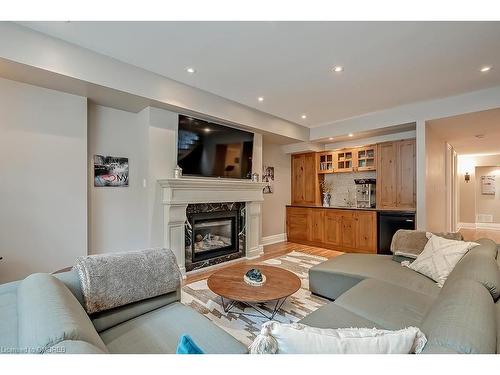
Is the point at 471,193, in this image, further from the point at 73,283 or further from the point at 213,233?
the point at 73,283

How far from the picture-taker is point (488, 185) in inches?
316

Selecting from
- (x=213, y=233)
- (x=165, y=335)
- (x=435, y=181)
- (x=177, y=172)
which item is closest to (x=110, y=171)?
(x=177, y=172)

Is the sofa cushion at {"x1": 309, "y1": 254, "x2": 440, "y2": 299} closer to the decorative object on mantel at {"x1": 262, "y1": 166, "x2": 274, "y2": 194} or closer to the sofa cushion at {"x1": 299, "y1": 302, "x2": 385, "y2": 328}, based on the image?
the sofa cushion at {"x1": 299, "y1": 302, "x2": 385, "y2": 328}

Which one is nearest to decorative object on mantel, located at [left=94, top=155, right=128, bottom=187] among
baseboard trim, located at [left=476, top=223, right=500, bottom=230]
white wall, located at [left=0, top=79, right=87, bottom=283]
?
white wall, located at [left=0, top=79, right=87, bottom=283]

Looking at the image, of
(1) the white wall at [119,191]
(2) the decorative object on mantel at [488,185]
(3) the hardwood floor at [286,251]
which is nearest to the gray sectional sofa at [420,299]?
(3) the hardwood floor at [286,251]

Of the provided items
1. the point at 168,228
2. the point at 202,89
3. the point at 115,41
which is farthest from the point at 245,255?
the point at 115,41

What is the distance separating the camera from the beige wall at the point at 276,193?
555cm

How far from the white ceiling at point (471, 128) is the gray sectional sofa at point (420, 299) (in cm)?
235

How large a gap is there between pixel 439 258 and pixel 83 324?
2.71m

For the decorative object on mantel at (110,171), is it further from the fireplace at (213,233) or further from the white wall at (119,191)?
the fireplace at (213,233)

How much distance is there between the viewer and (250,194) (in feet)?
14.5

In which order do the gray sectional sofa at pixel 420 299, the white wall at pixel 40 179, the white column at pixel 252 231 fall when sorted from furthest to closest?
1. the white column at pixel 252 231
2. the white wall at pixel 40 179
3. the gray sectional sofa at pixel 420 299

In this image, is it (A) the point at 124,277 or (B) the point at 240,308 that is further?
(B) the point at 240,308
